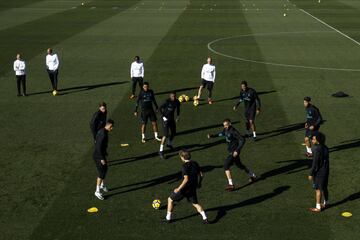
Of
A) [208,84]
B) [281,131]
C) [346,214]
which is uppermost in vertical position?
[208,84]

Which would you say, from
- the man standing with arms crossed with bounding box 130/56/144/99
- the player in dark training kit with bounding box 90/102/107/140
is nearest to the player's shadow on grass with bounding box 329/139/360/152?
the player in dark training kit with bounding box 90/102/107/140

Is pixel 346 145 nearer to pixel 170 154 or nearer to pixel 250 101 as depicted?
pixel 250 101

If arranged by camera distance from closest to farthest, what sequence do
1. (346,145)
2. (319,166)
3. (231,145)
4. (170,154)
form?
1. (319,166)
2. (231,145)
3. (170,154)
4. (346,145)

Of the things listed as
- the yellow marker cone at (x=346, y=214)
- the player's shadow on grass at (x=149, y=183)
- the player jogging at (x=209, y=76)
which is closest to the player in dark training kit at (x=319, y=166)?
the yellow marker cone at (x=346, y=214)

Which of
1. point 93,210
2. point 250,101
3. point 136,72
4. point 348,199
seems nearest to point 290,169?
point 348,199

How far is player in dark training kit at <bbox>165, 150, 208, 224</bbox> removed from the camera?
13.5m

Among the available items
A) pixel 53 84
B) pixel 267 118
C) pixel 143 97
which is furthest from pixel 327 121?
pixel 53 84

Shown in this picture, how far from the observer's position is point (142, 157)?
18.5m

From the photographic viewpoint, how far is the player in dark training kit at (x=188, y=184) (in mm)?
13453

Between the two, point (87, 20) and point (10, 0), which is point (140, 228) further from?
point (10, 0)

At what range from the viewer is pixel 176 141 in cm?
2011

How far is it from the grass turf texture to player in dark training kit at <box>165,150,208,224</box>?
18.0 inches

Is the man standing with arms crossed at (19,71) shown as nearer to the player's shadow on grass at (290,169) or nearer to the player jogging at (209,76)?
the player jogging at (209,76)

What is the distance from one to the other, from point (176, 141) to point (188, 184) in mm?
6623
